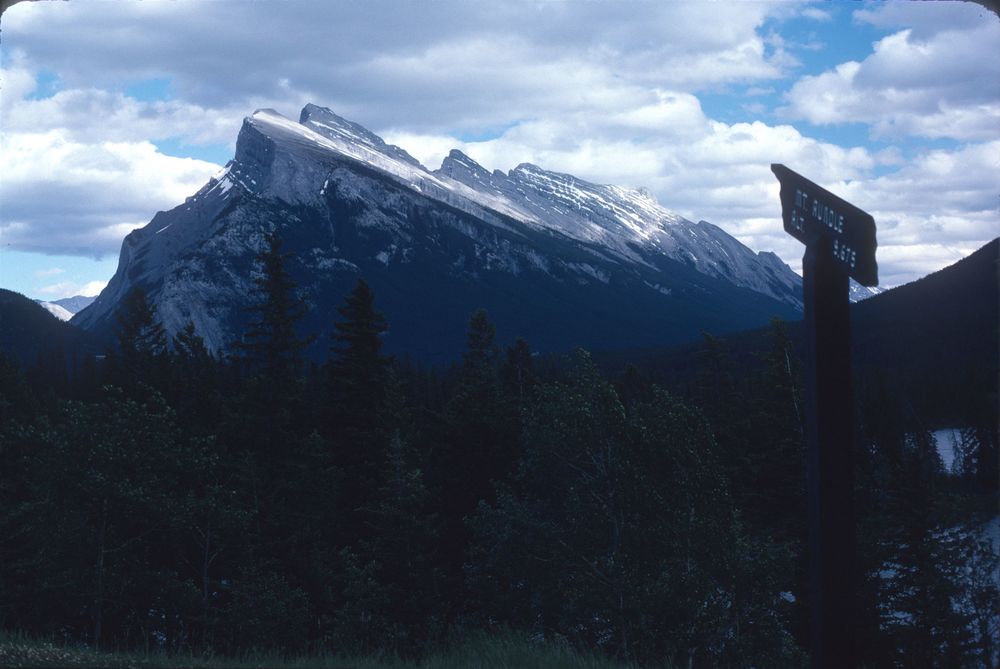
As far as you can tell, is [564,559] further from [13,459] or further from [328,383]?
[13,459]

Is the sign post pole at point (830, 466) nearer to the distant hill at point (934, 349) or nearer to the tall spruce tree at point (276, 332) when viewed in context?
the tall spruce tree at point (276, 332)

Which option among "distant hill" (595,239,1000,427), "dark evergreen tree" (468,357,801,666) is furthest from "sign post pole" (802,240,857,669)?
"distant hill" (595,239,1000,427)

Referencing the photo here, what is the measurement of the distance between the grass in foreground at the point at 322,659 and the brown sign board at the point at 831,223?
5955 mm

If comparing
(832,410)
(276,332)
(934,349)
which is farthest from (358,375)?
(934,349)

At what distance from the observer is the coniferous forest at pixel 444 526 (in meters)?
27.6

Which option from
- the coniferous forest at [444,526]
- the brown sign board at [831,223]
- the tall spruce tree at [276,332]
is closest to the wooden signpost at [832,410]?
the brown sign board at [831,223]

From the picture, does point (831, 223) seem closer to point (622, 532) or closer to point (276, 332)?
point (622, 532)

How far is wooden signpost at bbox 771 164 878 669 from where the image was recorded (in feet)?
18.5

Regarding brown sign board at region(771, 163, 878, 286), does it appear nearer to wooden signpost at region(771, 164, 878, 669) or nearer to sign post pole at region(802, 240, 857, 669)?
wooden signpost at region(771, 164, 878, 669)

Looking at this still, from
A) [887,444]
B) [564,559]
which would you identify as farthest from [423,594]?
[887,444]

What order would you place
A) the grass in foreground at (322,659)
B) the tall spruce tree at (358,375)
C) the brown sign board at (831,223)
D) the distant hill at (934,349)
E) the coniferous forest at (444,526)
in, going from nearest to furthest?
the brown sign board at (831,223), the grass in foreground at (322,659), the coniferous forest at (444,526), the tall spruce tree at (358,375), the distant hill at (934,349)

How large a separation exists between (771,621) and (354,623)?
13570mm

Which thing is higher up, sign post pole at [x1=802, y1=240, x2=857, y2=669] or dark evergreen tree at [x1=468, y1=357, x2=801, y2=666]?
sign post pole at [x1=802, y1=240, x2=857, y2=669]

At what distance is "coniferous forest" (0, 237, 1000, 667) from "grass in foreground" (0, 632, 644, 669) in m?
10.4
